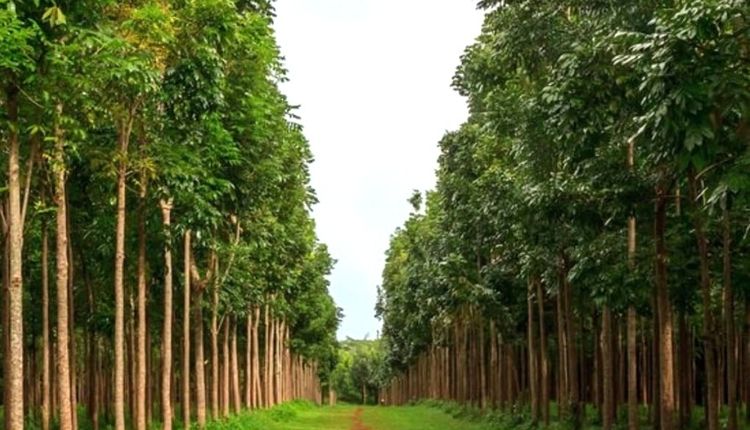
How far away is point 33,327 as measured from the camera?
102 feet

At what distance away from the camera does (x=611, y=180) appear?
57.8 ft

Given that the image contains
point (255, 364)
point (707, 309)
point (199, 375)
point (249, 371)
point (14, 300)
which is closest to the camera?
point (14, 300)

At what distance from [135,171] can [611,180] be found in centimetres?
892

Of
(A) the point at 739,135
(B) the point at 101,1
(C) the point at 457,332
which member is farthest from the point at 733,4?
(C) the point at 457,332

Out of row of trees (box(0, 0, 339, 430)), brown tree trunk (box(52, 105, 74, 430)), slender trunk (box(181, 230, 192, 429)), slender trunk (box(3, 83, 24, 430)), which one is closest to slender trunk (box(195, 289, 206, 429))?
row of trees (box(0, 0, 339, 430))

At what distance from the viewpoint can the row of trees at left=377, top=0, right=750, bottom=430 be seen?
9562 millimetres

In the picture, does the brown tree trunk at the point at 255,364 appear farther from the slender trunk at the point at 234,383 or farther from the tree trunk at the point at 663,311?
the tree trunk at the point at 663,311

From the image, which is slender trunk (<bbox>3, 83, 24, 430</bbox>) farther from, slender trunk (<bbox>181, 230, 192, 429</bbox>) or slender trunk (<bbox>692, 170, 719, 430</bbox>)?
slender trunk (<bbox>692, 170, 719, 430</bbox>)

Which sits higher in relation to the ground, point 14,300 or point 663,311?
point 14,300

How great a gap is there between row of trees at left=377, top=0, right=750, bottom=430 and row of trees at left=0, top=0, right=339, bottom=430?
565cm

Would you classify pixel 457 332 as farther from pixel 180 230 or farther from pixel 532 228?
pixel 180 230

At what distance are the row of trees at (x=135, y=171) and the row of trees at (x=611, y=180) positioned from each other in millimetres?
5646

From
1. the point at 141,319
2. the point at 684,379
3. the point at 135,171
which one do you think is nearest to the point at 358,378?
the point at 684,379

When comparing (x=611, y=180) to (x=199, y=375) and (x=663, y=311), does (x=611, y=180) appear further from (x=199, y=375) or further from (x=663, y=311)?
(x=199, y=375)
